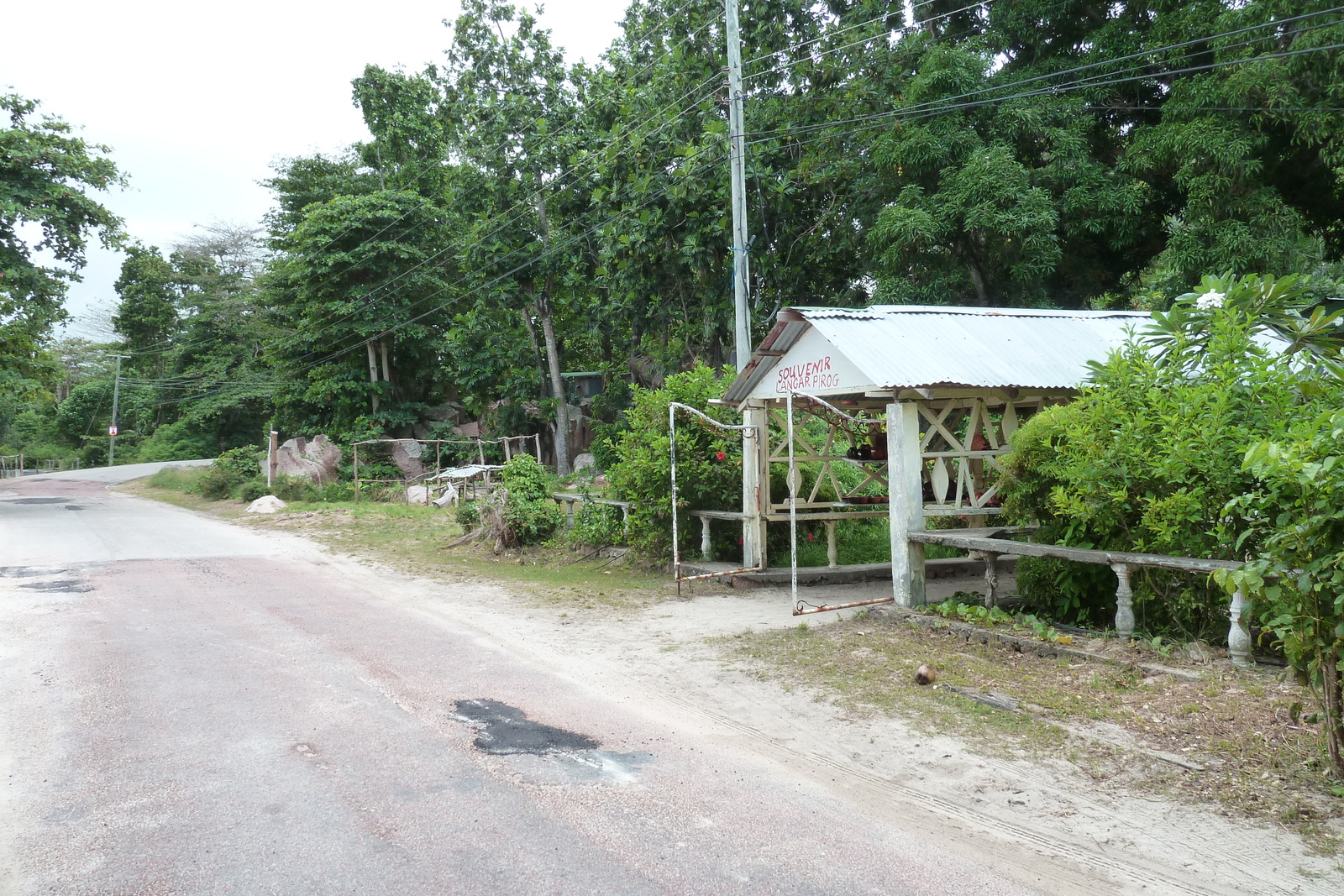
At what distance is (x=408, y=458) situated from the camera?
113ft

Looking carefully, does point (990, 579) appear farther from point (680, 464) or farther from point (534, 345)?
point (534, 345)

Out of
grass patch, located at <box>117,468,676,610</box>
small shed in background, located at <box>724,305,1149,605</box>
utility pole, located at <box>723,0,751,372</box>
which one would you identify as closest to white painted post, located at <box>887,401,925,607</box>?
small shed in background, located at <box>724,305,1149,605</box>

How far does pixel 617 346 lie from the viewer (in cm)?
3081

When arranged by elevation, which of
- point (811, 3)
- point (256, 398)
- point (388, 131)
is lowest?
point (256, 398)

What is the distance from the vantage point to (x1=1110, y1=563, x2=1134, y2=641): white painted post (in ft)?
22.4

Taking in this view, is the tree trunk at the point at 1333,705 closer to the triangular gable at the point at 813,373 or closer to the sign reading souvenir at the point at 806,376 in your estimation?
the triangular gable at the point at 813,373

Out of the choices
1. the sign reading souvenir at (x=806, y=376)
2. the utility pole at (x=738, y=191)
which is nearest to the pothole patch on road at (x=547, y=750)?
the sign reading souvenir at (x=806, y=376)

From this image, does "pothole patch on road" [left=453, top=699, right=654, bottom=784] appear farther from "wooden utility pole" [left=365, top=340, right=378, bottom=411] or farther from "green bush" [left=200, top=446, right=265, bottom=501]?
"wooden utility pole" [left=365, top=340, right=378, bottom=411]

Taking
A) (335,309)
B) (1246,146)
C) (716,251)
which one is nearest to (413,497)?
(335,309)

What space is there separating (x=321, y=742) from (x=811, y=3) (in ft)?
70.4

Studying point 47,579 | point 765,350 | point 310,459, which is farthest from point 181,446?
point 765,350

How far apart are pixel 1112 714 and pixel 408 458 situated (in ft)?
103

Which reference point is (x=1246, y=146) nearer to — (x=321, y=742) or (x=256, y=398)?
(x=321, y=742)

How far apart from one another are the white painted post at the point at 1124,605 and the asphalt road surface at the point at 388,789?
3263mm
